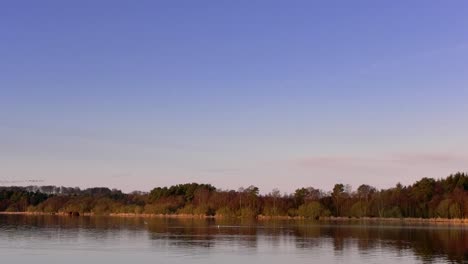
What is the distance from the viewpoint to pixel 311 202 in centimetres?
14988

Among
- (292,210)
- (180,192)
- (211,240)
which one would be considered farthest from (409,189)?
(211,240)

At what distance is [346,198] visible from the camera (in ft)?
516

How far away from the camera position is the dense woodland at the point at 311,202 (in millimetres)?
140250

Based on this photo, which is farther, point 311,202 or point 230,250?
point 311,202

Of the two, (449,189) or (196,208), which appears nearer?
(449,189)

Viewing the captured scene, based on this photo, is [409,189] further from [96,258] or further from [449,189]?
[96,258]

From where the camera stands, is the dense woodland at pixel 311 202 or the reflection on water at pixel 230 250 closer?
the reflection on water at pixel 230 250

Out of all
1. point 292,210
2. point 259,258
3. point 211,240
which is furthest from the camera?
point 292,210

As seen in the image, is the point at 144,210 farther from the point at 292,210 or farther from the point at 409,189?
the point at 409,189

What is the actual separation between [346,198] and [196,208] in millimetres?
36655

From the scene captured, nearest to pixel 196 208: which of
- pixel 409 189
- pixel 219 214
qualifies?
pixel 219 214

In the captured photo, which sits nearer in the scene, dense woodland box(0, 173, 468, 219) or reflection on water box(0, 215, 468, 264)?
reflection on water box(0, 215, 468, 264)

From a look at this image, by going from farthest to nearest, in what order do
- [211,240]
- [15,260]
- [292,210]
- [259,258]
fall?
1. [292,210]
2. [211,240]
3. [259,258]
4. [15,260]

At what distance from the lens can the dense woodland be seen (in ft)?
460
